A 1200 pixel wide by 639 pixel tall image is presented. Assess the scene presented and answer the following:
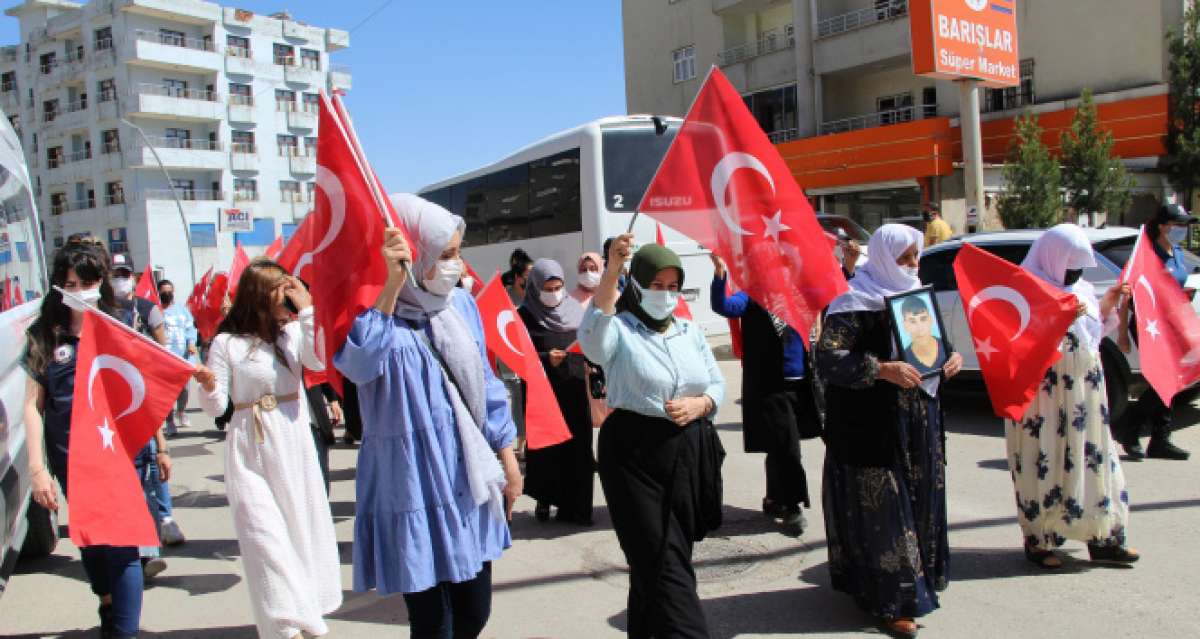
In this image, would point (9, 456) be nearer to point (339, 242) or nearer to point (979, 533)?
point (339, 242)

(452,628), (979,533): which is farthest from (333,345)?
(979,533)

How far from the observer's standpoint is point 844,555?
4430 millimetres

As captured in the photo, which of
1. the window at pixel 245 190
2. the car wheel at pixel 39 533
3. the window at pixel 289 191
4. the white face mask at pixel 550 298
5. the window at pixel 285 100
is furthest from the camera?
the window at pixel 285 100

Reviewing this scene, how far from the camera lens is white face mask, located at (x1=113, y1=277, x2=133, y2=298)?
22.6ft

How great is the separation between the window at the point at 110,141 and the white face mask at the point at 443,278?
6051cm

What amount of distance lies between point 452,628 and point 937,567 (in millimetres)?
2383

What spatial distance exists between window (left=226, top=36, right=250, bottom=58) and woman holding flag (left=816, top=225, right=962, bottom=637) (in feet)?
206

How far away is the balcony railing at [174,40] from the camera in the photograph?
55.9m

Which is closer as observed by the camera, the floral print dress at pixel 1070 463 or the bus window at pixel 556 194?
the floral print dress at pixel 1070 463

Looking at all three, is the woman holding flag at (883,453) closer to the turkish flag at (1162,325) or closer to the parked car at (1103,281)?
the turkish flag at (1162,325)

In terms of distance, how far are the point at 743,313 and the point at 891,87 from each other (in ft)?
97.1

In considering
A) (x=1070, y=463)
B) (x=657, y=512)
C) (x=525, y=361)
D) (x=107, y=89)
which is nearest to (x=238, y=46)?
(x=107, y=89)

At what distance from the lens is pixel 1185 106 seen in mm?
24906

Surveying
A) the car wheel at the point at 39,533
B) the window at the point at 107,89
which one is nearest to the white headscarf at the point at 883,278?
the car wheel at the point at 39,533
